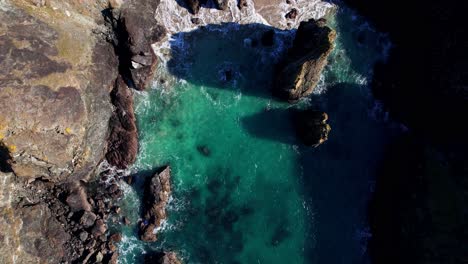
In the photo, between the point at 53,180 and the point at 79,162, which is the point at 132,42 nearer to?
the point at 79,162

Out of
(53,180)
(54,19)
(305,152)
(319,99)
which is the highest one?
(54,19)

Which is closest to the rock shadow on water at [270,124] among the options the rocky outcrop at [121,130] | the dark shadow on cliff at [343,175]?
the dark shadow on cliff at [343,175]

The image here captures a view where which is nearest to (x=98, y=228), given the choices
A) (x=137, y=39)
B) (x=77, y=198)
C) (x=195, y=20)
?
(x=77, y=198)

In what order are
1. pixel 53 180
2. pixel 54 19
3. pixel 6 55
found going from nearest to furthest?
pixel 6 55 → pixel 54 19 → pixel 53 180

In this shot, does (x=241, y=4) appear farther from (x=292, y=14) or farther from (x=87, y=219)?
(x=87, y=219)

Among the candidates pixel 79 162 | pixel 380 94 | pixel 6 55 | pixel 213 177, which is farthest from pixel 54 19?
pixel 380 94

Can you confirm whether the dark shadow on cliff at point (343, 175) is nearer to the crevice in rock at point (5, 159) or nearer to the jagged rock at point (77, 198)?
the jagged rock at point (77, 198)

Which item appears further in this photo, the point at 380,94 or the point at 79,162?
the point at 380,94
